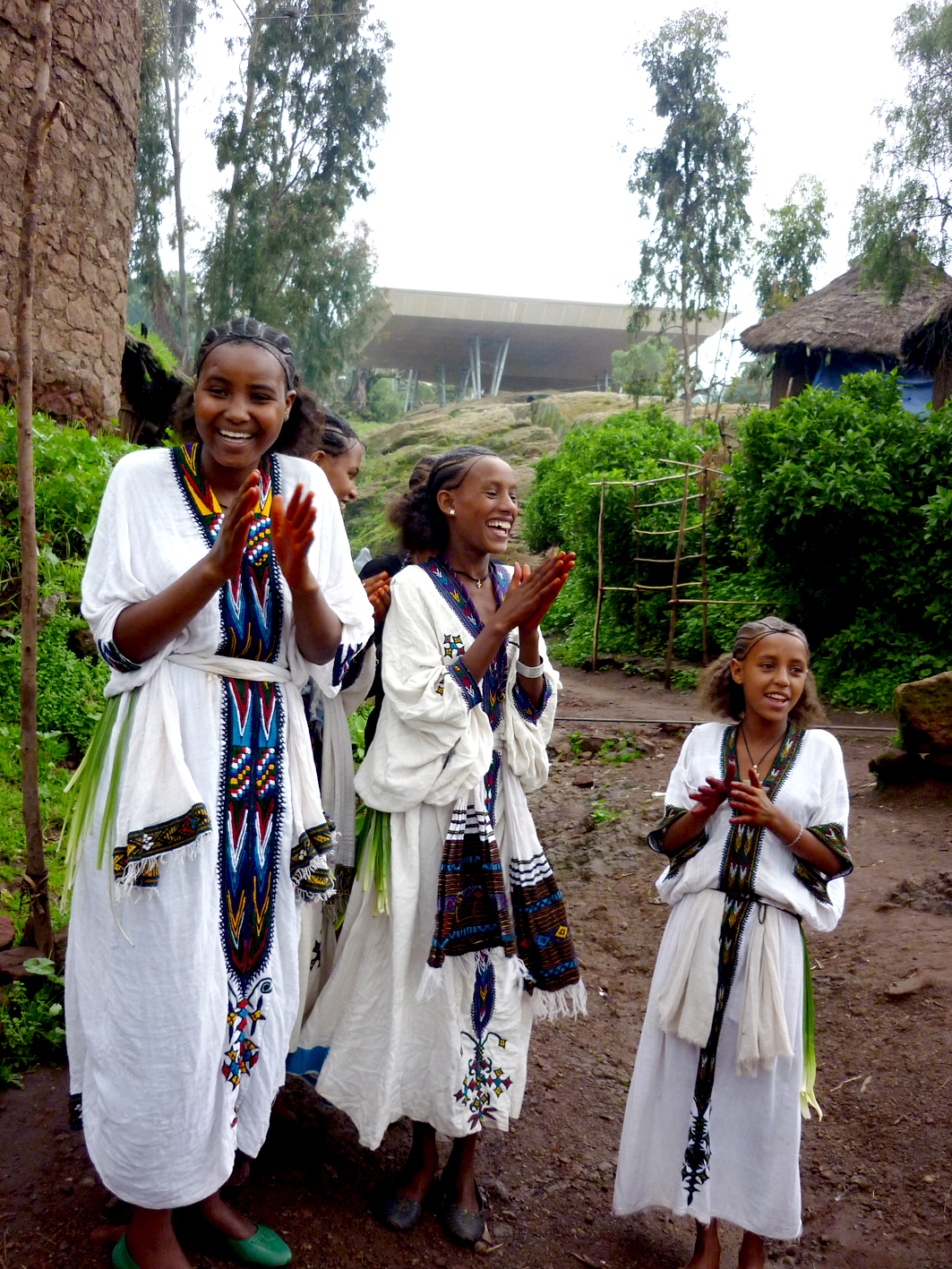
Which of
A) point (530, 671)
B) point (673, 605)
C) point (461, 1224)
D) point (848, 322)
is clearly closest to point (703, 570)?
point (673, 605)

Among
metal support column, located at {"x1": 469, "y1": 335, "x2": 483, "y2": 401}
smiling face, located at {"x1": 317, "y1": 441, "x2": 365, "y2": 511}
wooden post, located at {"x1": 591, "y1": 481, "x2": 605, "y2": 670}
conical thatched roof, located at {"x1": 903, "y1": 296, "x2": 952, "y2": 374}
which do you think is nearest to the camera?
smiling face, located at {"x1": 317, "y1": 441, "x2": 365, "y2": 511}

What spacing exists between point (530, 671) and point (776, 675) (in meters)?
0.63

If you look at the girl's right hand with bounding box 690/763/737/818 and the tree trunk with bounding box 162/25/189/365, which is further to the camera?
the tree trunk with bounding box 162/25/189/365

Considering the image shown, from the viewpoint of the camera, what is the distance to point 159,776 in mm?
1982

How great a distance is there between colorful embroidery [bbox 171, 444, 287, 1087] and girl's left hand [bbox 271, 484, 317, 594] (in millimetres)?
104

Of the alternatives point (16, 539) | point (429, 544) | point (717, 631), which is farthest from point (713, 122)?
point (429, 544)

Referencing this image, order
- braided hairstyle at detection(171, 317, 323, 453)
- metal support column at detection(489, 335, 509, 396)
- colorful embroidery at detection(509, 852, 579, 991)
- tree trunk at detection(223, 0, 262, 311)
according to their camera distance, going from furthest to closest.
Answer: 1. metal support column at detection(489, 335, 509, 396)
2. tree trunk at detection(223, 0, 262, 311)
3. colorful embroidery at detection(509, 852, 579, 991)
4. braided hairstyle at detection(171, 317, 323, 453)

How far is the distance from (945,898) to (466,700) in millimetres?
3490

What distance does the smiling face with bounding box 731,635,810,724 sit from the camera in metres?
2.54

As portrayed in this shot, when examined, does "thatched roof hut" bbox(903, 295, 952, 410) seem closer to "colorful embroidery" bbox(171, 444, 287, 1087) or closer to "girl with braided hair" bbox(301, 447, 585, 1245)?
"girl with braided hair" bbox(301, 447, 585, 1245)

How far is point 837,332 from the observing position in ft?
61.5

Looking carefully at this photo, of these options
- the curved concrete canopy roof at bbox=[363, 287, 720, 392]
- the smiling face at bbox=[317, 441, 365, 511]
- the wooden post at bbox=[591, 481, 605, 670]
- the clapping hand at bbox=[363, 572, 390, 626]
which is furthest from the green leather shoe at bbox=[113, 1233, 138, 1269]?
the curved concrete canopy roof at bbox=[363, 287, 720, 392]

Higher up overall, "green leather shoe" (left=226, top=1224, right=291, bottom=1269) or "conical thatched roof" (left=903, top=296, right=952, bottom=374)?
"conical thatched roof" (left=903, top=296, right=952, bottom=374)

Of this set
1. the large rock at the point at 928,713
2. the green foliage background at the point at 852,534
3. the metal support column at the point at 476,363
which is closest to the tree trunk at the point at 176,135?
the metal support column at the point at 476,363
